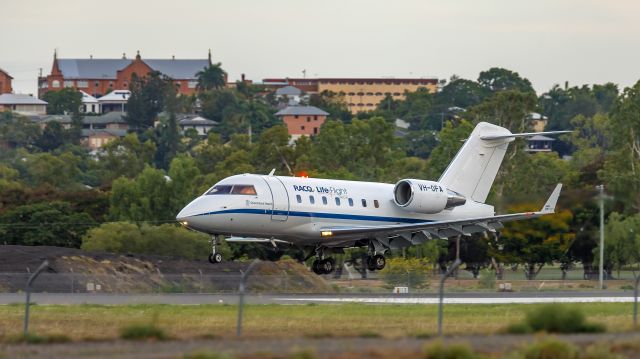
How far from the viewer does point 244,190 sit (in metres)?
53.4

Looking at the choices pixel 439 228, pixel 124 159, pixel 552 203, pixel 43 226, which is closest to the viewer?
pixel 552 203

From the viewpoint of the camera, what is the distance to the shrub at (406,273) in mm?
61469

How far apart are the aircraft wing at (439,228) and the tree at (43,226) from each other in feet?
114

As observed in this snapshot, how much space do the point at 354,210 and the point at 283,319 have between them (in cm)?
1673

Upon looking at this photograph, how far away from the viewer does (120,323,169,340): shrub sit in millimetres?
32531

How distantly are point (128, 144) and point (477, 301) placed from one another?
145 metres

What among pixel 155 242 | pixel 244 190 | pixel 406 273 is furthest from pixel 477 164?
pixel 155 242

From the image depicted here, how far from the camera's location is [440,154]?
11988cm

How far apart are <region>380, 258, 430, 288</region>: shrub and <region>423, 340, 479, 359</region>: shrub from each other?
31795 mm

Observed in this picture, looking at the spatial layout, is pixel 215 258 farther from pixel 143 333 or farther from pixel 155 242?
pixel 155 242

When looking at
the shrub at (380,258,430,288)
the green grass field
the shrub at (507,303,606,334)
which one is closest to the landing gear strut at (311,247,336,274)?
the shrub at (380,258,430,288)

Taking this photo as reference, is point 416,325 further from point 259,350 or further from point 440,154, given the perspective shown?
point 440,154

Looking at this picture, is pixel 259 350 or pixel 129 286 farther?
pixel 129 286

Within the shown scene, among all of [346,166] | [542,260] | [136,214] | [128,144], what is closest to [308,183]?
[542,260]
